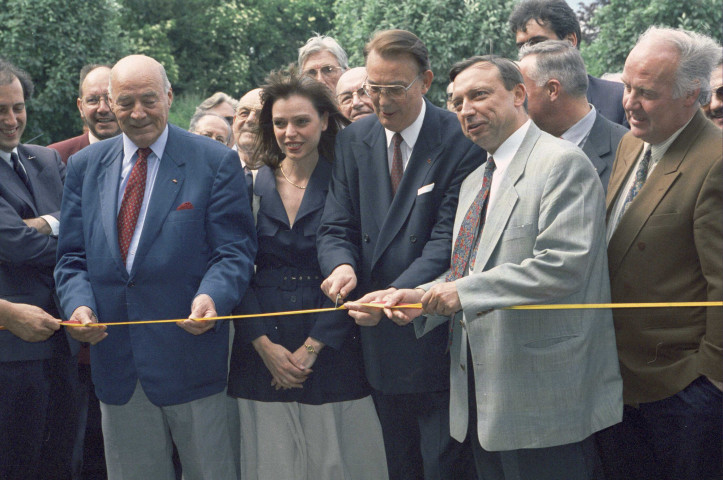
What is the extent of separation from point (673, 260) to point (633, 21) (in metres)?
17.3

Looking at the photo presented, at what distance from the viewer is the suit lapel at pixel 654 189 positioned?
3664 mm

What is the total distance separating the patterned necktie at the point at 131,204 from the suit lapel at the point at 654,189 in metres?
2.42

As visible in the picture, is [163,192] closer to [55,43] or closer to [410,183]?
[410,183]

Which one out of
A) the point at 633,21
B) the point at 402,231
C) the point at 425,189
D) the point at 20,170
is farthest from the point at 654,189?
the point at 633,21

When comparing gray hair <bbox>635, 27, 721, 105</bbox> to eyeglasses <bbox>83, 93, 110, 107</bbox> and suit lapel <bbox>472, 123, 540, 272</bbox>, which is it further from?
eyeglasses <bbox>83, 93, 110, 107</bbox>

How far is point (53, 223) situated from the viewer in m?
4.99

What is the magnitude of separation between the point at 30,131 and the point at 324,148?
18.0 metres

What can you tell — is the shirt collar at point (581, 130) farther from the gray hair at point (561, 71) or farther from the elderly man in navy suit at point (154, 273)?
the elderly man in navy suit at point (154, 273)

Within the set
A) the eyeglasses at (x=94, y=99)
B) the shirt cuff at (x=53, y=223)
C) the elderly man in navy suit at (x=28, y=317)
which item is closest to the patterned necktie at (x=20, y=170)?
the elderly man in navy suit at (x=28, y=317)

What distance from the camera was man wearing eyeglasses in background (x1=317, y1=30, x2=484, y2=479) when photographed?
4.29 m

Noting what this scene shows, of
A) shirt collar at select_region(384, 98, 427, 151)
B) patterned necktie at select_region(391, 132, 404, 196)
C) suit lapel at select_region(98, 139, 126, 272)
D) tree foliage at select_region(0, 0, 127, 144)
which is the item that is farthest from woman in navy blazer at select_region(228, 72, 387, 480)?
tree foliage at select_region(0, 0, 127, 144)

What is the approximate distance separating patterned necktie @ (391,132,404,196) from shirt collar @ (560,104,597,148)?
1053mm

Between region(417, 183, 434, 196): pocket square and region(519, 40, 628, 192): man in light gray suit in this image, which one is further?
region(519, 40, 628, 192): man in light gray suit

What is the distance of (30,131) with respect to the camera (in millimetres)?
20953
